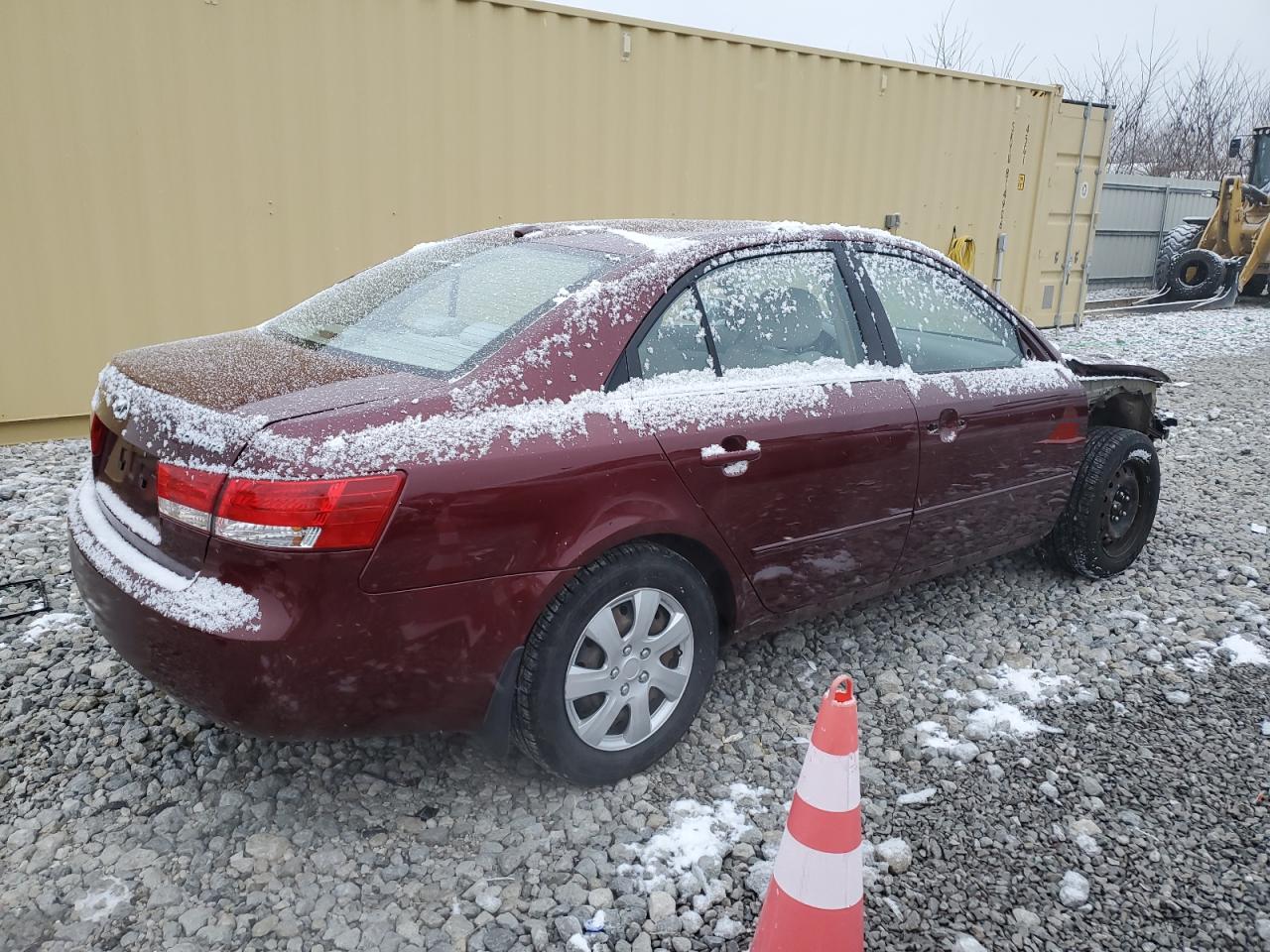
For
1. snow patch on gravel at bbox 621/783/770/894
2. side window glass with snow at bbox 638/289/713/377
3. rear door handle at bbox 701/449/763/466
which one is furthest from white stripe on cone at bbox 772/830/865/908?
side window glass with snow at bbox 638/289/713/377

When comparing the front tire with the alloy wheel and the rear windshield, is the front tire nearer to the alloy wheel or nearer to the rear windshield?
the alloy wheel

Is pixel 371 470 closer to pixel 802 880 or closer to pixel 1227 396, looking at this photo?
pixel 802 880

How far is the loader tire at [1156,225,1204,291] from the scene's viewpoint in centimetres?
1566

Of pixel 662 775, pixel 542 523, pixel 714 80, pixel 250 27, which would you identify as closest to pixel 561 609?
pixel 542 523

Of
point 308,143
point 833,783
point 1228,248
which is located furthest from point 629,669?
point 1228,248

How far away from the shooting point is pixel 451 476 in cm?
219

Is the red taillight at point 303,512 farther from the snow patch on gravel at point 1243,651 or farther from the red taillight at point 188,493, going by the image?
the snow patch on gravel at point 1243,651

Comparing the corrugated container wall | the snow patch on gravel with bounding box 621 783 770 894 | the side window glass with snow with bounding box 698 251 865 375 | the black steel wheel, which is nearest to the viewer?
the snow patch on gravel with bounding box 621 783 770 894

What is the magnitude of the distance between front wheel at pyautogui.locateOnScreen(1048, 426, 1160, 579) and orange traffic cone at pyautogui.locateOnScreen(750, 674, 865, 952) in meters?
2.52

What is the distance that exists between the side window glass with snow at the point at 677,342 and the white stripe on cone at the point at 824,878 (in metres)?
1.26

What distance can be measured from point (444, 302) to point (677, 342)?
0.70 metres

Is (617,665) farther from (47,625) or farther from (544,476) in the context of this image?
(47,625)

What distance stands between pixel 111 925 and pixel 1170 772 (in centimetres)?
281

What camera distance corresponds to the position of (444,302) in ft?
9.27
